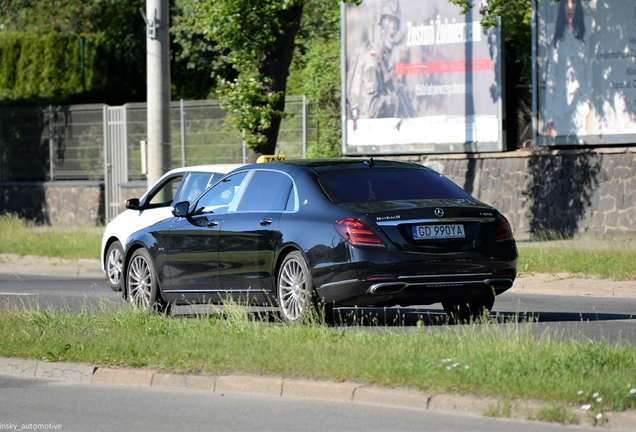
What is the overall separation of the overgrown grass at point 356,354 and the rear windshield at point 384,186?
130 centimetres

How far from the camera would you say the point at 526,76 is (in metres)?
23.7

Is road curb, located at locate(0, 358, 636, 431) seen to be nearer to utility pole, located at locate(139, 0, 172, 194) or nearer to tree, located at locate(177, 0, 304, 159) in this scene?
utility pole, located at locate(139, 0, 172, 194)

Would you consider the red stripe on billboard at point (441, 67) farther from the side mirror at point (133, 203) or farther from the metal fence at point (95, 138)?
the side mirror at point (133, 203)

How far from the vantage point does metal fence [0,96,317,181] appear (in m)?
28.5

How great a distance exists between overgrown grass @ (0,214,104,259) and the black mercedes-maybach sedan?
1006 cm

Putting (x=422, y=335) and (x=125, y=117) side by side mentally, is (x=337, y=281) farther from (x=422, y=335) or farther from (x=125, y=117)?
(x=125, y=117)

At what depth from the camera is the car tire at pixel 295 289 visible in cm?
1061

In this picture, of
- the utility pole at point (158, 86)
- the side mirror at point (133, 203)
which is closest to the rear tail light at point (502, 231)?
the side mirror at point (133, 203)

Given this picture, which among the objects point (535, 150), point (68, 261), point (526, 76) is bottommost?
point (68, 261)

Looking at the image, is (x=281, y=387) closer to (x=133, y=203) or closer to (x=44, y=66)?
(x=133, y=203)

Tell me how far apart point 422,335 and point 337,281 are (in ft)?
4.65

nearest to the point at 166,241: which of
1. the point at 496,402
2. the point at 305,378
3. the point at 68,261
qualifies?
the point at 305,378

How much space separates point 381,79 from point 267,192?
12492 mm

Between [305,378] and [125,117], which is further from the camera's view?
[125,117]
